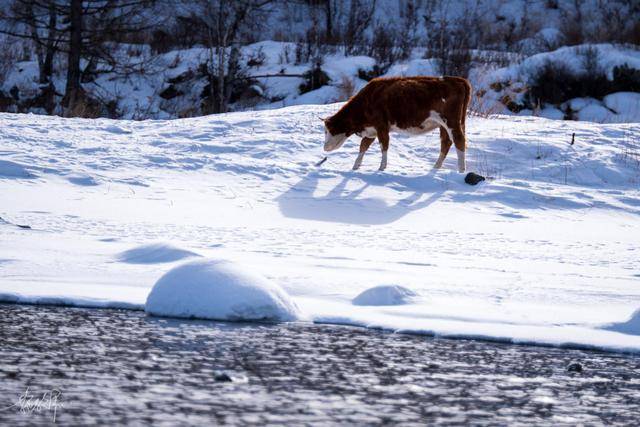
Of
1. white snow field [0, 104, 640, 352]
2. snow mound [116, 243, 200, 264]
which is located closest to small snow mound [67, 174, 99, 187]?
white snow field [0, 104, 640, 352]

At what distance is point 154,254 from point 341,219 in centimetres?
349

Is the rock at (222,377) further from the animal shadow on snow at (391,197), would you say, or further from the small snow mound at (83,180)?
the small snow mound at (83,180)

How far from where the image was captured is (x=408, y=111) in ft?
40.9

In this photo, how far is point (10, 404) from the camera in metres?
3.82

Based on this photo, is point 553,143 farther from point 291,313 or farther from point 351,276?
Answer: point 291,313

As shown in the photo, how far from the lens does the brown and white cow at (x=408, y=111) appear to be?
12.4m

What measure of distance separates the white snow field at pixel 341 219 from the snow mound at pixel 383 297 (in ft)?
0.34

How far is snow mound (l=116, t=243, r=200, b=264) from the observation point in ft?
24.1

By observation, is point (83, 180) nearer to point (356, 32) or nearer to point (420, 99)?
point (420, 99)

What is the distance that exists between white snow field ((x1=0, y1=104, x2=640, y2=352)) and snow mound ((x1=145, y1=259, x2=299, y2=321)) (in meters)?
0.23

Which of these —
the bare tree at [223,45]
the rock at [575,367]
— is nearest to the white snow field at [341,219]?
the rock at [575,367]

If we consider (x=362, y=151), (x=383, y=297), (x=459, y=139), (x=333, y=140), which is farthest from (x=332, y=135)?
(x=383, y=297)

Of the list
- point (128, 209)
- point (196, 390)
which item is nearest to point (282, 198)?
point (128, 209)

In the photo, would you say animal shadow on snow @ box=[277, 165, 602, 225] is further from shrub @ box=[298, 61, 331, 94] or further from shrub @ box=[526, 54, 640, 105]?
shrub @ box=[298, 61, 331, 94]
